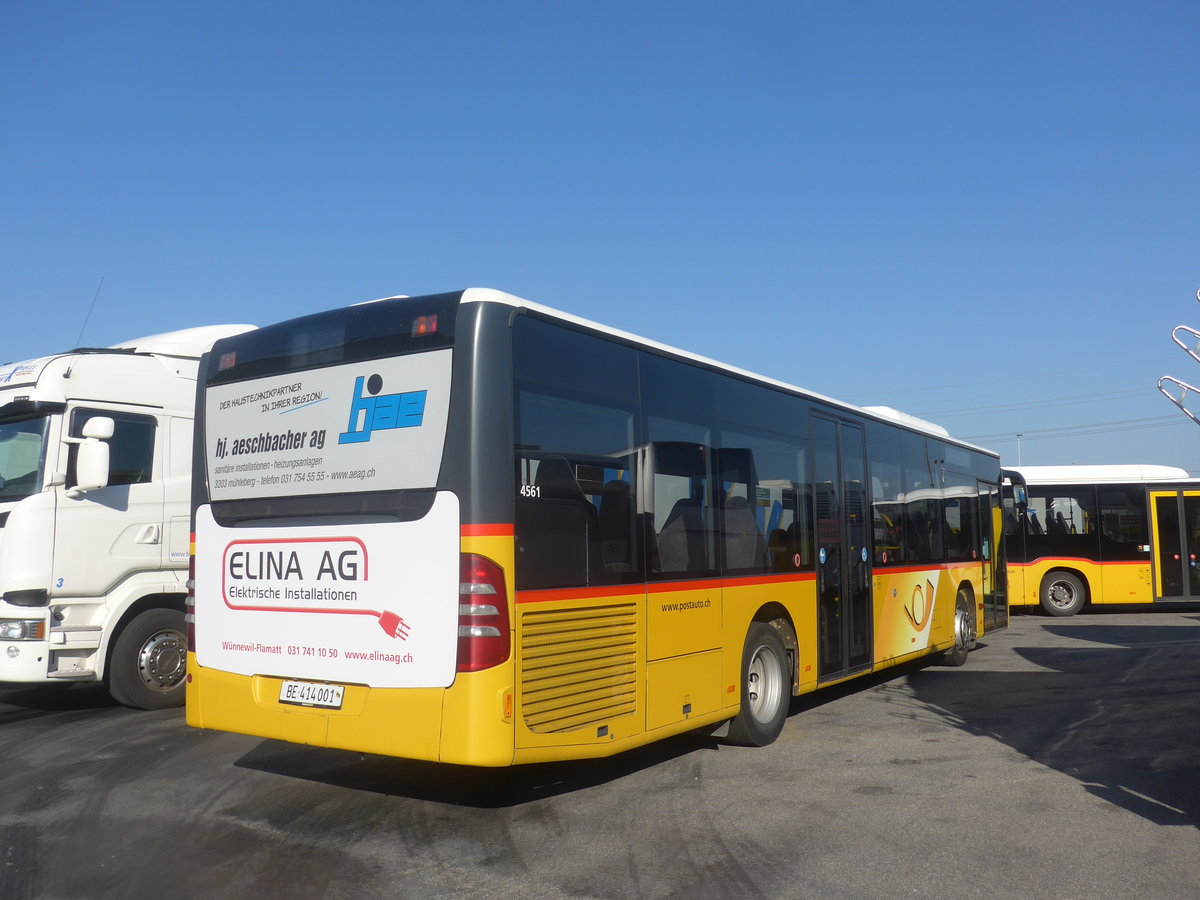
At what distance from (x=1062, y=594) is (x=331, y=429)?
65.6 feet

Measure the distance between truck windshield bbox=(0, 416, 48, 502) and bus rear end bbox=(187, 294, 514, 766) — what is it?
3.18 meters

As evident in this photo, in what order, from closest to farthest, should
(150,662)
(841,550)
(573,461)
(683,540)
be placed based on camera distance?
(573,461) < (683,540) < (841,550) < (150,662)

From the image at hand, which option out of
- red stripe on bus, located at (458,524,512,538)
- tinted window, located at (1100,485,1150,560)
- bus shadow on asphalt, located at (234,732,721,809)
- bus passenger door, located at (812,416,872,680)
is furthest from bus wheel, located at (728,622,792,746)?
tinted window, located at (1100,485,1150,560)

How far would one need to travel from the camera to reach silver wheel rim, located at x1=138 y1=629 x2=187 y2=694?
10.1m

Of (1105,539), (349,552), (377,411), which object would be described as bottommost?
(349,552)

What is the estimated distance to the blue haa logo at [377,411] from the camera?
5.94 metres

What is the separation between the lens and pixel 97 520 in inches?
382

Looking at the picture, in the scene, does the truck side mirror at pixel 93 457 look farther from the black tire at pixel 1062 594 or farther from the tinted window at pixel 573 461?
the black tire at pixel 1062 594

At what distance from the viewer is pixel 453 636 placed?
5.63 metres

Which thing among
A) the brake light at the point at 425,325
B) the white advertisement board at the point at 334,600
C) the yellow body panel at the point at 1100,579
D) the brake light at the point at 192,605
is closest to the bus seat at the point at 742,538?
the white advertisement board at the point at 334,600

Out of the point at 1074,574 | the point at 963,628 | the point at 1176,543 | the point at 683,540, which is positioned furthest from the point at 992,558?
the point at 683,540

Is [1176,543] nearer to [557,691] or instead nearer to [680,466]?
[680,466]

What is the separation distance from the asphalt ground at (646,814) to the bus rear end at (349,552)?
62cm

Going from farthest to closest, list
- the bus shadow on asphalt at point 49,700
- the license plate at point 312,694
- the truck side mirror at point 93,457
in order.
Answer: the bus shadow on asphalt at point 49,700
the truck side mirror at point 93,457
the license plate at point 312,694
